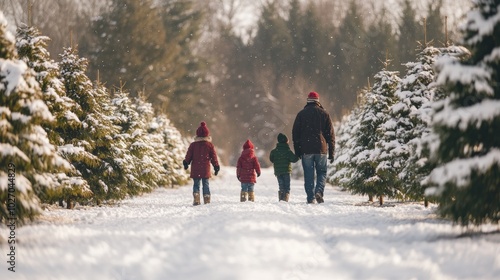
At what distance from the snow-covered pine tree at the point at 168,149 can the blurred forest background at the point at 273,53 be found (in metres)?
24.2

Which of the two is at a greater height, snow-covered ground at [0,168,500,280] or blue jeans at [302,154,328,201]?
blue jeans at [302,154,328,201]

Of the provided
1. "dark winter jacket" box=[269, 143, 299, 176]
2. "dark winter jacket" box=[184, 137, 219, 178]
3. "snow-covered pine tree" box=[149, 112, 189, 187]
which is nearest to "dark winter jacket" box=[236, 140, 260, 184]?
"dark winter jacket" box=[269, 143, 299, 176]

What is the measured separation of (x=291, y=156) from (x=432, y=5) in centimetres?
5375

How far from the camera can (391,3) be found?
221 ft

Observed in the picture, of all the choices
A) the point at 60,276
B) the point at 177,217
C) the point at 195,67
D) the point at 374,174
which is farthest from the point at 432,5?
the point at 60,276

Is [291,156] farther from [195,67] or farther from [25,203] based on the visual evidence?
[195,67]

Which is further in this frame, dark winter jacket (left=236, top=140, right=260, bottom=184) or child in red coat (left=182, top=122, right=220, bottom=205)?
→ dark winter jacket (left=236, top=140, right=260, bottom=184)

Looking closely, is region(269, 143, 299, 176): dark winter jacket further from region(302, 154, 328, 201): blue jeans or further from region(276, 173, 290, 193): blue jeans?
region(302, 154, 328, 201): blue jeans

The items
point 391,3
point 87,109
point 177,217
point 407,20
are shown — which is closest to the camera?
point 177,217

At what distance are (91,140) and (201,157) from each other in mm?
2688

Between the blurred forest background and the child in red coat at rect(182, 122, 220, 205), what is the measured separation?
38375mm

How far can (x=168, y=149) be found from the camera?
2794 cm

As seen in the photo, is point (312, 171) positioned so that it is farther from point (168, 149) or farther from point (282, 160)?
point (168, 149)

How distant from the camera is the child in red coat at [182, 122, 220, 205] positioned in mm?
14250
